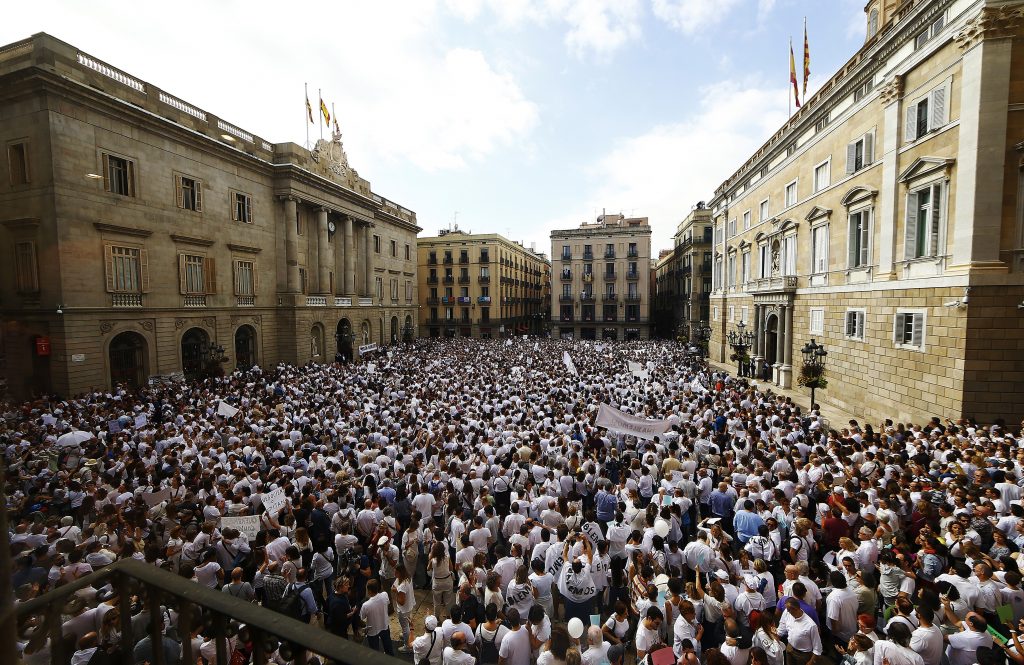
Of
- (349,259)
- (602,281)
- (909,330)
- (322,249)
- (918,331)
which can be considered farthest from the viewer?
(602,281)

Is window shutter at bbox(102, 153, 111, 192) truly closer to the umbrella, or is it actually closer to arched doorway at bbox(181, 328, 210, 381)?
arched doorway at bbox(181, 328, 210, 381)

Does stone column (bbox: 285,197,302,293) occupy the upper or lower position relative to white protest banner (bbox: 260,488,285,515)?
upper

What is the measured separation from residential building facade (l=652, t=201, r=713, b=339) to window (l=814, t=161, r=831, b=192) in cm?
2354

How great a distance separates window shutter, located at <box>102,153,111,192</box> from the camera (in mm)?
22266

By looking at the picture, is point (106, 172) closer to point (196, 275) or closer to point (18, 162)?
point (18, 162)

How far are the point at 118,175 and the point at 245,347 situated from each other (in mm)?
11959

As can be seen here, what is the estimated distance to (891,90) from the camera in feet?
58.6

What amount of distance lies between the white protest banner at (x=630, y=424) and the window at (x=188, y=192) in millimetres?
26360

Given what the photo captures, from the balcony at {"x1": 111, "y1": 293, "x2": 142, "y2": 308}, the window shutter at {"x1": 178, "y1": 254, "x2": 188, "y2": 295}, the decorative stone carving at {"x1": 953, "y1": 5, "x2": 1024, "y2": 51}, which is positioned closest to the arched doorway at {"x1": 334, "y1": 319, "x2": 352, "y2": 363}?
the window shutter at {"x1": 178, "y1": 254, "x2": 188, "y2": 295}

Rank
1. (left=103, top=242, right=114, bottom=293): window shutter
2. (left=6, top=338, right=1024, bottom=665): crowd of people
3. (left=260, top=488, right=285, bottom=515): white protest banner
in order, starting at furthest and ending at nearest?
(left=103, top=242, right=114, bottom=293): window shutter, (left=260, top=488, right=285, bottom=515): white protest banner, (left=6, top=338, right=1024, bottom=665): crowd of people

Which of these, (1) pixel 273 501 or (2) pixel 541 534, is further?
(1) pixel 273 501

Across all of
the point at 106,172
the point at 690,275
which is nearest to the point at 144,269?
the point at 106,172

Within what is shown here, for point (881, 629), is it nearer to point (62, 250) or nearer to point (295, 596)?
point (295, 596)

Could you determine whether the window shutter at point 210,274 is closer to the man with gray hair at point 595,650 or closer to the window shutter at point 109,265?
the window shutter at point 109,265
